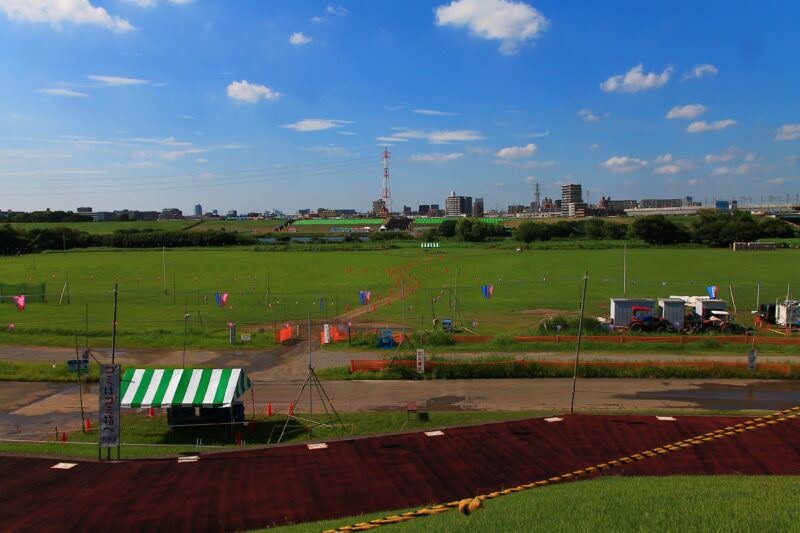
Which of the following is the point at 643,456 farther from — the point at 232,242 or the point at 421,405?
the point at 232,242

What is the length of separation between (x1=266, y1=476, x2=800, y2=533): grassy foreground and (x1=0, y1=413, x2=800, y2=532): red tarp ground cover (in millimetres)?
1316

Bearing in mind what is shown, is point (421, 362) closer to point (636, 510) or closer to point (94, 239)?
point (636, 510)

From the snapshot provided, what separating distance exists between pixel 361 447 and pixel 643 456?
7.24m

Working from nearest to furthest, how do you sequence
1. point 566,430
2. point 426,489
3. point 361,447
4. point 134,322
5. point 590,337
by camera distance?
point 426,489 → point 361,447 → point 566,430 → point 590,337 → point 134,322

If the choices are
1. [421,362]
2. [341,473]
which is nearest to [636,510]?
[341,473]

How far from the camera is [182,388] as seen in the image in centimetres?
1681

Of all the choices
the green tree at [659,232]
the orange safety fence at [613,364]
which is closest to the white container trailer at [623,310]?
the orange safety fence at [613,364]

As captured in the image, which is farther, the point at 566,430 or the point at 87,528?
the point at 566,430

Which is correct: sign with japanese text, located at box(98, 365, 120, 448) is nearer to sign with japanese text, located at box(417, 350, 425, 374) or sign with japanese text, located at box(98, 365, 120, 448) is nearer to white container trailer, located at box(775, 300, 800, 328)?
sign with japanese text, located at box(417, 350, 425, 374)

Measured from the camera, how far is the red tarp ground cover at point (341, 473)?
10.5 m

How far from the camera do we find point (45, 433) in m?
16.5

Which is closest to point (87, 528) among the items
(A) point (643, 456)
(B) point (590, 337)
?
(A) point (643, 456)

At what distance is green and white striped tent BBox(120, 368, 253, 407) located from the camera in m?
16.3

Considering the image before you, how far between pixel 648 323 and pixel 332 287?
29.8 m
